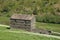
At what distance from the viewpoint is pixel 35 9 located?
4341 centimetres

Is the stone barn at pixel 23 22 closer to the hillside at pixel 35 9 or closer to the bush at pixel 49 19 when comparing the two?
the bush at pixel 49 19

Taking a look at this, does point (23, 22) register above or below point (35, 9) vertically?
below

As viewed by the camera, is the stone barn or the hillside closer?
the stone barn

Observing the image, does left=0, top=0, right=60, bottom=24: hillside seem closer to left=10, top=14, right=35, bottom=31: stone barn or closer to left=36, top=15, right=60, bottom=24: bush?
left=36, top=15, right=60, bottom=24: bush

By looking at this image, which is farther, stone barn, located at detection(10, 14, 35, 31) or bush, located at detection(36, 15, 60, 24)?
bush, located at detection(36, 15, 60, 24)

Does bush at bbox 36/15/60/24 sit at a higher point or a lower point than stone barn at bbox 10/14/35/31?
lower

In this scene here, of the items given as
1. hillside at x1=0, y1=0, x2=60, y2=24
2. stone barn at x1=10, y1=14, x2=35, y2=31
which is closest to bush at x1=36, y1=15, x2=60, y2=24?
hillside at x1=0, y1=0, x2=60, y2=24

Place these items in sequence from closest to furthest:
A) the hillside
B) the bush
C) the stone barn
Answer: the stone barn
the bush
the hillside

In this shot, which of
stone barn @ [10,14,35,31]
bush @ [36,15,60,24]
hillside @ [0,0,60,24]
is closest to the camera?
stone barn @ [10,14,35,31]

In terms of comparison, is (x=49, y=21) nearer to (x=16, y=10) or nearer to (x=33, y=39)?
(x=16, y=10)

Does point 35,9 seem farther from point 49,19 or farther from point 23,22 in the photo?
point 23,22

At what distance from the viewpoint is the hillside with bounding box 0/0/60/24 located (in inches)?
1563

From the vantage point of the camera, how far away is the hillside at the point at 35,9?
3971 cm

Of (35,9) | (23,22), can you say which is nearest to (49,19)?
(35,9)
